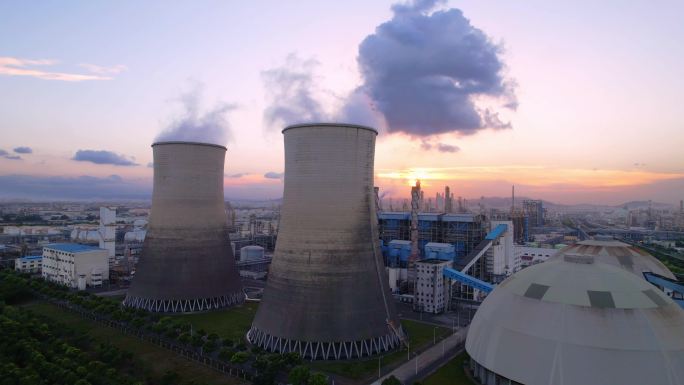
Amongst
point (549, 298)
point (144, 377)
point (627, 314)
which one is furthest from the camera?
point (144, 377)

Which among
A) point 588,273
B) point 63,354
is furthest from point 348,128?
point 63,354

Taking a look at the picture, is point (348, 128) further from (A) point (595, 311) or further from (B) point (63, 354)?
(B) point (63, 354)

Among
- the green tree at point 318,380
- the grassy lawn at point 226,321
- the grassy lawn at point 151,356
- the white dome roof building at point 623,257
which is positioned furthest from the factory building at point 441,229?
the green tree at point 318,380

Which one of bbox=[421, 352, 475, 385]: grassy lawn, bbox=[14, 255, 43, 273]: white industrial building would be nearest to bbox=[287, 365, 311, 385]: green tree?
bbox=[421, 352, 475, 385]: grassy lawn

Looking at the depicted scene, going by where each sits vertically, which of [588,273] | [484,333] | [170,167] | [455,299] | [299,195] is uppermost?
[170,167]

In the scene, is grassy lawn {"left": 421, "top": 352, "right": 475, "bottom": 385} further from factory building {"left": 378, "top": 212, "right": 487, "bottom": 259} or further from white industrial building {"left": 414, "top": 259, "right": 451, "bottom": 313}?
factory building {"left": 378, "top": 212, "right": 487, "bottom": 259}

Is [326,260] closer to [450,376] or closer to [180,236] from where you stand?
[450,376]

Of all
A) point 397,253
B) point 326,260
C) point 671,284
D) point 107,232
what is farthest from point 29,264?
point 671,284
